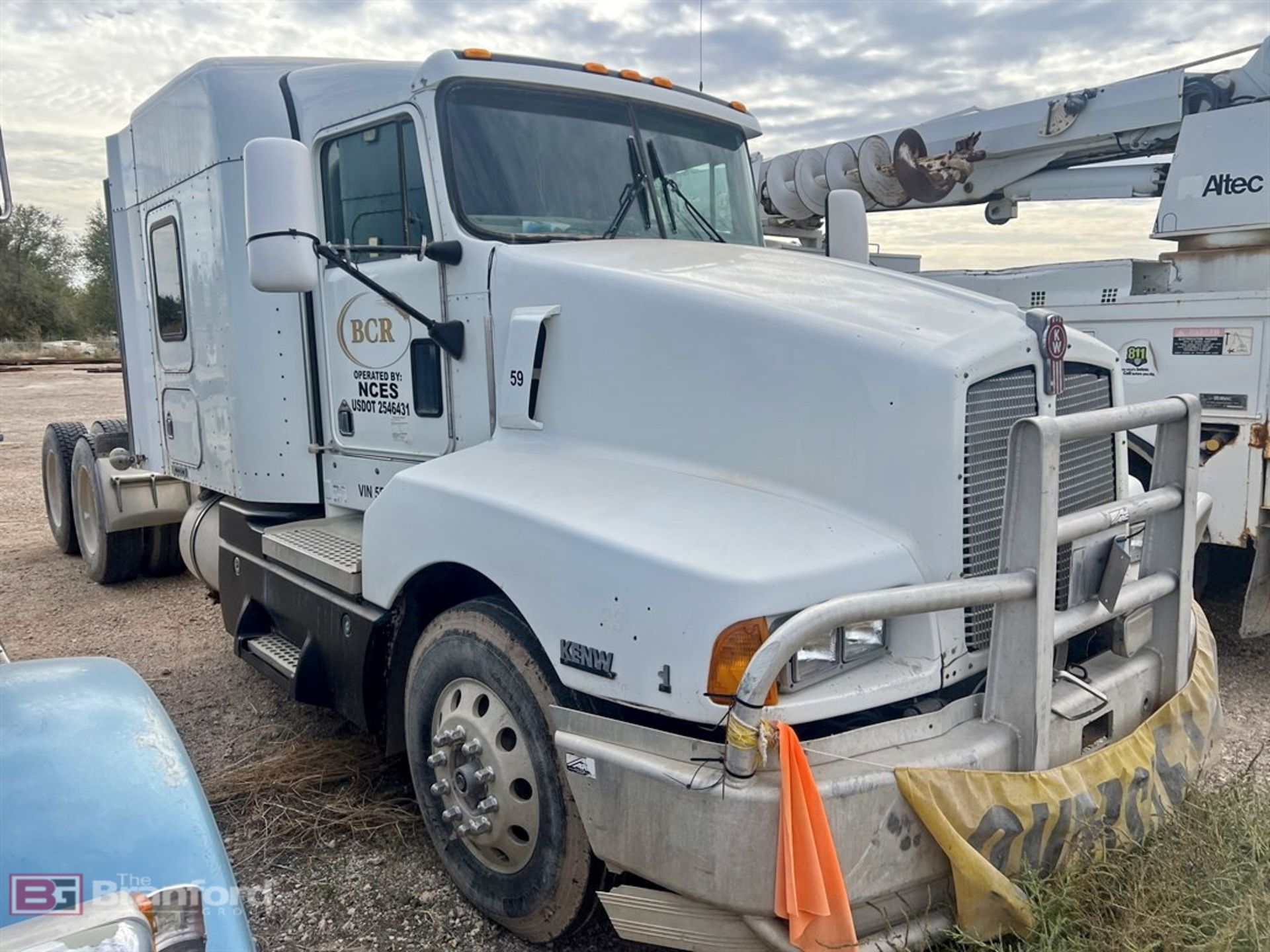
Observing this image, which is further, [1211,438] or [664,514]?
[1211,438]

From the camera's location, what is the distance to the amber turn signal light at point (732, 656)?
2.43m

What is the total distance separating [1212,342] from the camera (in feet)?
18.2

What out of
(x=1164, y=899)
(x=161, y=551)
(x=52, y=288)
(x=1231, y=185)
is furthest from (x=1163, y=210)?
(x=52, y=288)

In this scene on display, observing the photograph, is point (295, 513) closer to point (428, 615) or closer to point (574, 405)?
point (428, 615)

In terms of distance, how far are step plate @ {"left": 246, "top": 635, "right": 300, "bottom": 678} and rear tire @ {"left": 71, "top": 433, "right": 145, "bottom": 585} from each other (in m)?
3.71

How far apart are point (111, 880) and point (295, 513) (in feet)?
12.7

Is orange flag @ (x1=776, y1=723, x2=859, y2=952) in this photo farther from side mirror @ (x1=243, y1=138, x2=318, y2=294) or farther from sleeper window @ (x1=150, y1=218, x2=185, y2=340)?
sleeper window @ (x1=150, y1=218, x2=185, y2=340)

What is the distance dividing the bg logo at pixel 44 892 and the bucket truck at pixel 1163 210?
4113 millimetres

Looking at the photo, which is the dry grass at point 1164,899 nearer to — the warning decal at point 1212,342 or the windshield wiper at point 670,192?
the windshield wiper at point 670,192

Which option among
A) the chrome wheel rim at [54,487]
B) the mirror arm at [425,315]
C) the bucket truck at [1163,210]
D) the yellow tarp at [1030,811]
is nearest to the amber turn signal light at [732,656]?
the yellow tarp at [1030,811]

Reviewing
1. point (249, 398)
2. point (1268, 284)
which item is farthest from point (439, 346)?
point (1268, 284)

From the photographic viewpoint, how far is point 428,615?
12.4 feet

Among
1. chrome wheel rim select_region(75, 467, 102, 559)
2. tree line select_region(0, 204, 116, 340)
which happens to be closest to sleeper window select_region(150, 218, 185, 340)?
chrome wheel rim select_region(75, 467, 102, 559)

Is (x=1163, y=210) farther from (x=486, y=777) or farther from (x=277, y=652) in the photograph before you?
(x=277, y=652)
